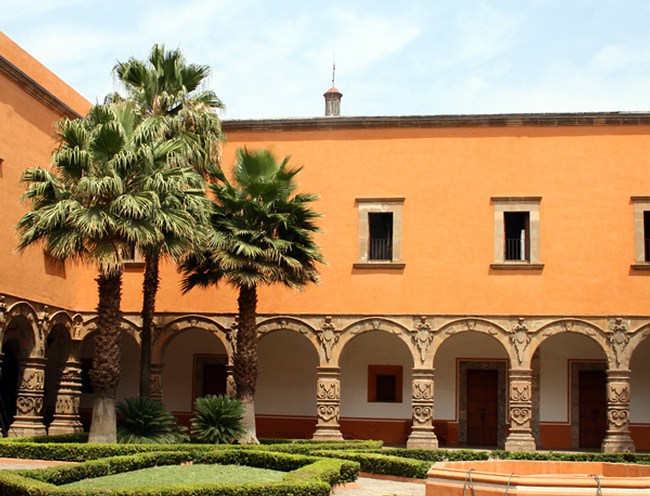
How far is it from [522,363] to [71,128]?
34.5 feet

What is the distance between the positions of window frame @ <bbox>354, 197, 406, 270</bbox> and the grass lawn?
7.13 metres

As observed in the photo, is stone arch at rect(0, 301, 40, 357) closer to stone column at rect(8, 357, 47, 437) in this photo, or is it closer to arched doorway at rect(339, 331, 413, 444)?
stone column at rect(8, 357, 47, 437)

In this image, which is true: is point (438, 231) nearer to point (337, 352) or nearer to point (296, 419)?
point (337, 352)

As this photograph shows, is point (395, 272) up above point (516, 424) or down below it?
above

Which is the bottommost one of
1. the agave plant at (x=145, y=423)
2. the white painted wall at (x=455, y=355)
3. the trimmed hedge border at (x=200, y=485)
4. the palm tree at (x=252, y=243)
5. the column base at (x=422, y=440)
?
the column base at (x=422, y=440)

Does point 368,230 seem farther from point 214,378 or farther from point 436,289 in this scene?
point 214,378

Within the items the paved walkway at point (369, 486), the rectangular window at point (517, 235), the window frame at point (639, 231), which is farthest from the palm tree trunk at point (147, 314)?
the window frame at point (639, 231)

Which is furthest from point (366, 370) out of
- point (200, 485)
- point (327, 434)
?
point (200, 485)

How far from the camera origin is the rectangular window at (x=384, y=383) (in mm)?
19875

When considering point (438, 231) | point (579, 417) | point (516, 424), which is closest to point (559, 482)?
point (516, 424)

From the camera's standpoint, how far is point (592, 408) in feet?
64.0

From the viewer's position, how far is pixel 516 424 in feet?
56.4

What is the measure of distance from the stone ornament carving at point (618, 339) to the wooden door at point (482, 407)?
3.40 metres

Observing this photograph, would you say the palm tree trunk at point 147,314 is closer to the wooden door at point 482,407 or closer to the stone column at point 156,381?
the stone column at point 156,381
